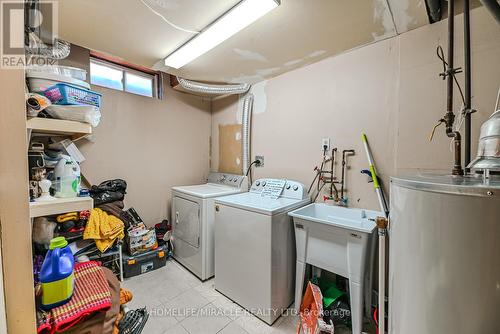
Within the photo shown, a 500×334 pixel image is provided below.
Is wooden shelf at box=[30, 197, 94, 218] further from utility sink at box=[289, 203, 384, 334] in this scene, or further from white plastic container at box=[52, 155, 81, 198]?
utility sink at box=[289, 203, 384, 334]

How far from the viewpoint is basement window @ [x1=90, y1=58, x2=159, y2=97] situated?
242 centimetres

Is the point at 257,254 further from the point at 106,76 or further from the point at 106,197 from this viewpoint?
the point at 106,76

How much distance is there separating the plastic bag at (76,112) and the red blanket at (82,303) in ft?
2.71

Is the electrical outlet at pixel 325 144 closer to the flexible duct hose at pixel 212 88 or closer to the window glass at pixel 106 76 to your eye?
the flexible duct hose at pixel 212 88

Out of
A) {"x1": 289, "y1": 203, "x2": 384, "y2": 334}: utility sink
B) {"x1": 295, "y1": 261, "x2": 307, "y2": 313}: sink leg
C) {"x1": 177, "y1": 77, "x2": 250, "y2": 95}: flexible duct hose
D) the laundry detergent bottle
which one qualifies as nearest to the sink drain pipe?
{"x1": 177, "y1": 77, "x2": 250, "y2": 95}: flexible duct hose

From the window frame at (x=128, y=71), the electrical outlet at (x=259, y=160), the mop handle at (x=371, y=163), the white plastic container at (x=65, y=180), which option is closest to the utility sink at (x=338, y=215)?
the mop handle at (x=371, y=163)

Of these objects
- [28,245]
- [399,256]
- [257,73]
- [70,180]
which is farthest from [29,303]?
[257,73]

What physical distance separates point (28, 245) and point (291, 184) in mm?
1950

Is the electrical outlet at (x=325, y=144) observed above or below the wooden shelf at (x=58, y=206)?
above

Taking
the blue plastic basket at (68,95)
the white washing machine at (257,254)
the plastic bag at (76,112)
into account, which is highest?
the blue plastic basket at (68,95)

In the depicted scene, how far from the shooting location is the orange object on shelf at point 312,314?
1.51 meters

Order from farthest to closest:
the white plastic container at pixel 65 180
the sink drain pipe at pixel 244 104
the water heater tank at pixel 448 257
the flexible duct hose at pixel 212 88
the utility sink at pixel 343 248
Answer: the sink drain pipe at pixel 244 104 < the flexible duct hose at pixel 212 88 < the utility sink at pixel 343 248 < the white plastic container at pixel 65 180 < the water heater tank at pixel 448 257

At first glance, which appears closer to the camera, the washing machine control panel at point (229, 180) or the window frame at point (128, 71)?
the window frame at point (128, 71)

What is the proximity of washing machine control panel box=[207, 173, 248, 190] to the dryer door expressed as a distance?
25.8 inches
